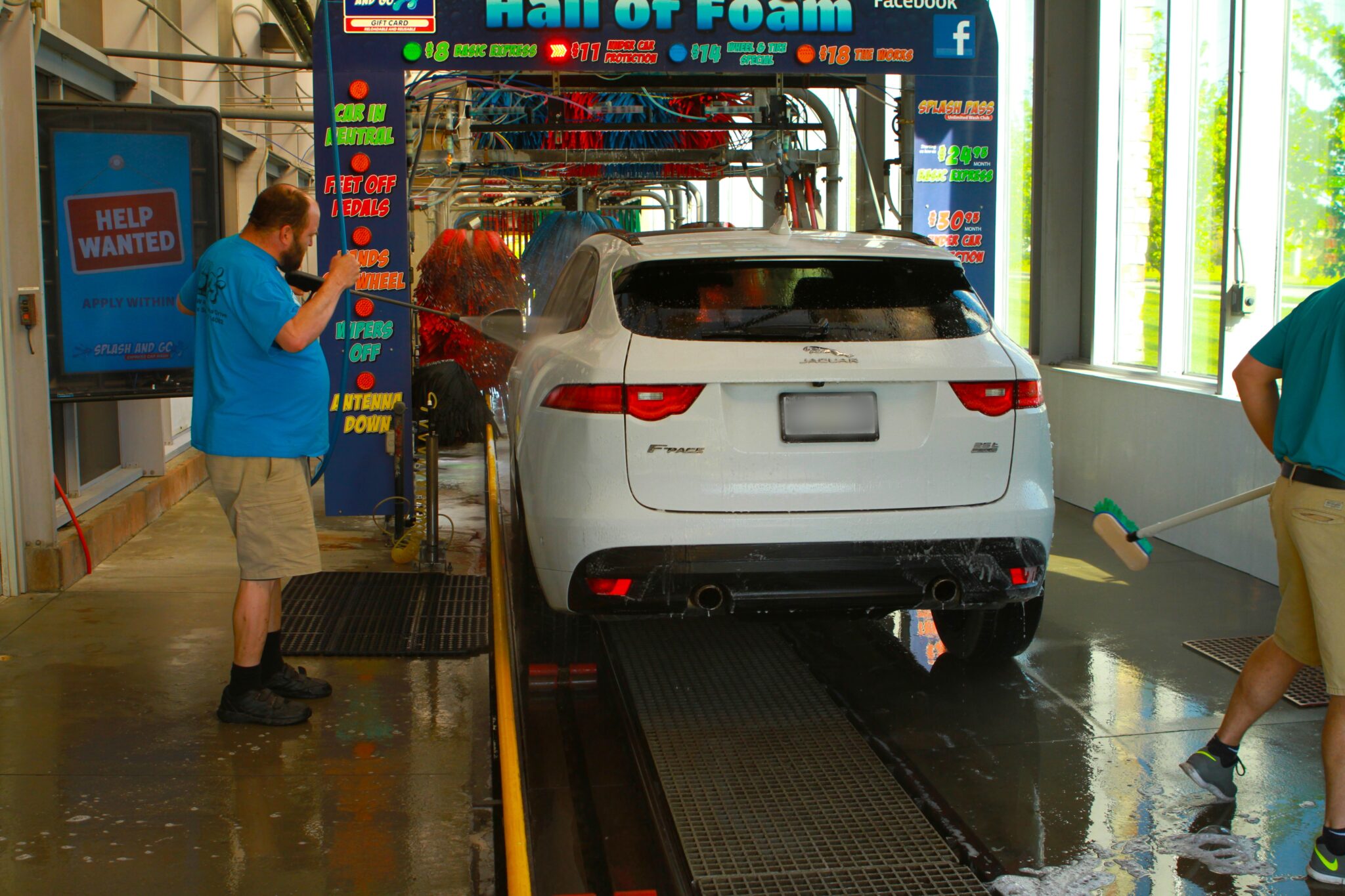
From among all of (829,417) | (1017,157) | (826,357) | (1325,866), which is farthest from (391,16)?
(1325,866)

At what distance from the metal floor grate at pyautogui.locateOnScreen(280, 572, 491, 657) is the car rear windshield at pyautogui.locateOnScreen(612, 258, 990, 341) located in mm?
2011

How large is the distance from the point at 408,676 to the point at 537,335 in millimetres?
1807

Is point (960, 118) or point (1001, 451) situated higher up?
point (960, 118)

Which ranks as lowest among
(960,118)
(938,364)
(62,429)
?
(62,429)

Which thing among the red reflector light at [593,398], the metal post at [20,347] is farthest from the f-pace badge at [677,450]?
the metal post at [20,347]

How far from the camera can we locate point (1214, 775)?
399 cm

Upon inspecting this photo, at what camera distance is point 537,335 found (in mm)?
6055

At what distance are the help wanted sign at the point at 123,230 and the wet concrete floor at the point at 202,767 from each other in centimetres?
183

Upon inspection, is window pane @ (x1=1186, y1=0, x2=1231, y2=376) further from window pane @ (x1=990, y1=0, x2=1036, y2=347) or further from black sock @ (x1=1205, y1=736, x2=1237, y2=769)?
black sock @ (x1=1205, y1=736, x2=1237, y2=769)

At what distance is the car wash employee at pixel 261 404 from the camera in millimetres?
4406

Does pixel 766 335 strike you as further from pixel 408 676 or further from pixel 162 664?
pixel 162 664

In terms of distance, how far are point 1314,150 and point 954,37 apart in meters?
2.24

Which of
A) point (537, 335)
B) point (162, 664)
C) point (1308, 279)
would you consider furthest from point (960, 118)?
point (162, 664)

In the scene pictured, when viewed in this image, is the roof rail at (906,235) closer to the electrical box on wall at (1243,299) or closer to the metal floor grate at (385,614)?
the metal floor grate at (385,614)
